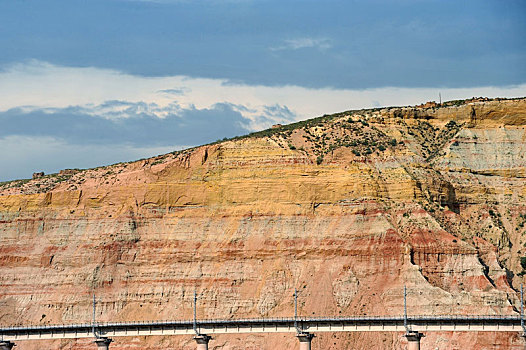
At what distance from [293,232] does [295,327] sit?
25348 mm

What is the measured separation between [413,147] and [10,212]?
47.9 metres

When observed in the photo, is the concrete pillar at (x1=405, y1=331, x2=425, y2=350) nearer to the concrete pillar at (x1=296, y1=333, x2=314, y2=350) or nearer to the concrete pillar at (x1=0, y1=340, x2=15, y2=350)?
the concrete pillar at (x1=296, y1=333, x2=314, y2=350)

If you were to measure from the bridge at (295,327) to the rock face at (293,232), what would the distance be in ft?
46.9

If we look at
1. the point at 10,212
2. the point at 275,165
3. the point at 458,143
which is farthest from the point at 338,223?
the point at 10,212

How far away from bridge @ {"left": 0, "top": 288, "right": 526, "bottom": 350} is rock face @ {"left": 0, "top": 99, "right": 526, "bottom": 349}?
14280 mm

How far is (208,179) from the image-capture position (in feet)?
507

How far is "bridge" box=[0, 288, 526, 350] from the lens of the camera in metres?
123

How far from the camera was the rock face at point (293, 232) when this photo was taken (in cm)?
14262

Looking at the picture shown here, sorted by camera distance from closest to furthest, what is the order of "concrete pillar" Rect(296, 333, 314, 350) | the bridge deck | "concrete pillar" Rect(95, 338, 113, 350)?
the bridge deck
"concrete pillar" Rect(296, 333, 314, 350)
"concrete pillar" Rect(95, 338, 113, 350)

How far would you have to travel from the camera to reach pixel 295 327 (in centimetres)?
12406

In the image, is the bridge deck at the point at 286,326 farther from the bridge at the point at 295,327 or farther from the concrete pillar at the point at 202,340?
the concrete pillar at the point at 202,340

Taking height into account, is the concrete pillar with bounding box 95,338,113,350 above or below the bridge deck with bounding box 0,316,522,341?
below

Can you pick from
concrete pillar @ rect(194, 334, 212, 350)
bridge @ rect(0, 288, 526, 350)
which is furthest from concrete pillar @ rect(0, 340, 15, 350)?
concrete pillar @ rect(194, 334, 212, 350)

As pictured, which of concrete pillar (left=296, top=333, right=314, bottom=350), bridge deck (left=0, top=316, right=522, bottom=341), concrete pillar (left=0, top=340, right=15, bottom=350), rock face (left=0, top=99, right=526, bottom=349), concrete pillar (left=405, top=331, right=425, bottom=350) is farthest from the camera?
rock face (left=0, top=99, right=526, bottom=349)
